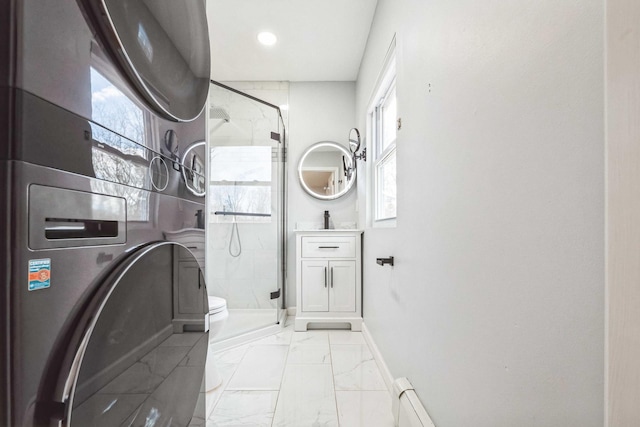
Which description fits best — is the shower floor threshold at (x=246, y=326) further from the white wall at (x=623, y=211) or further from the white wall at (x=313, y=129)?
the white wall at (x=623, y=211)

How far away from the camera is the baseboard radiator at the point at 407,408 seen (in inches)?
41.1

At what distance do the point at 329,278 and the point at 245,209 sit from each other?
3.40 feet

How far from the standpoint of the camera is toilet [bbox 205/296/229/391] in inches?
61.8

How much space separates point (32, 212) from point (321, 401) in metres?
1.55

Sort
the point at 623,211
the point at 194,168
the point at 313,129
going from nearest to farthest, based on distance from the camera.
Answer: the point at 623,211 < the point at 194,168 < the point at 313,129

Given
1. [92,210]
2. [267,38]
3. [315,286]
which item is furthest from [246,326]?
[267,38]

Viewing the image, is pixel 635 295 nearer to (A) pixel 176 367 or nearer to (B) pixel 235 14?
(A) pixel 176 367

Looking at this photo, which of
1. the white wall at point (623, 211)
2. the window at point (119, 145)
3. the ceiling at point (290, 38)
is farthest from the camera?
the ceiling at point (290, 38)

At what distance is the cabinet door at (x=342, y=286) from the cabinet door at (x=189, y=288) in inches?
74.1

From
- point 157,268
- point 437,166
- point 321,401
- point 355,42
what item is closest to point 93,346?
point 157,268

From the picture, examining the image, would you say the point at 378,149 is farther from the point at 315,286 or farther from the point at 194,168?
the point at 194,168

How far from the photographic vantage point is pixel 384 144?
2219mm

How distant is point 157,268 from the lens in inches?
23.2

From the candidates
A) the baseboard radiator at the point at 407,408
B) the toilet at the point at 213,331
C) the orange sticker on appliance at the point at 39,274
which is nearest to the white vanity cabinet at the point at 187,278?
the orange sticker on appliance at the point at 39,274
